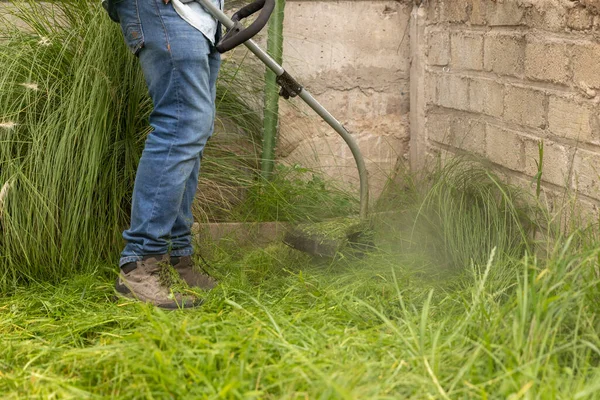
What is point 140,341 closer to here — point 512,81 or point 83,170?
point 83,170

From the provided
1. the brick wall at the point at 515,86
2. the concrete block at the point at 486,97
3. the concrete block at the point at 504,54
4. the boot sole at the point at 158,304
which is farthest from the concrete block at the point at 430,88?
the boot sole at the point at 158,304

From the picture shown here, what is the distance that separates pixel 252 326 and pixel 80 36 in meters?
1.52

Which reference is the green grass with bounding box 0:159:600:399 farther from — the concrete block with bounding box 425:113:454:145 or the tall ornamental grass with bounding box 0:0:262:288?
the concrete block with bounding box 425:113:454:145

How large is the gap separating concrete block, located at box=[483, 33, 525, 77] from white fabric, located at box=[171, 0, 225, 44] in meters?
1.11

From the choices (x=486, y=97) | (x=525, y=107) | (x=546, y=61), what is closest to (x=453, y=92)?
(x=486, y=97)

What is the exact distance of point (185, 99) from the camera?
255cm

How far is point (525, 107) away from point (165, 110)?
4.23ft

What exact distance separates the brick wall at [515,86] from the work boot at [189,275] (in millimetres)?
1175

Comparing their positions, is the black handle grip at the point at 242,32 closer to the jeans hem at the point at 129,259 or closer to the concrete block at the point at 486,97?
the jeans hem at the point at 129,259

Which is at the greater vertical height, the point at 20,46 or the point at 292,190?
the point at 20,46

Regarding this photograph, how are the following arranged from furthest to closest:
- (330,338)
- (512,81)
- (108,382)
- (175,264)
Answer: (512,81), (175,264), (330,338), (108,382)

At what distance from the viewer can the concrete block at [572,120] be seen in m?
2.66

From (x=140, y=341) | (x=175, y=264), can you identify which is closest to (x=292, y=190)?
(x=175, y=264)

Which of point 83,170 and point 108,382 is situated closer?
point 108,382
